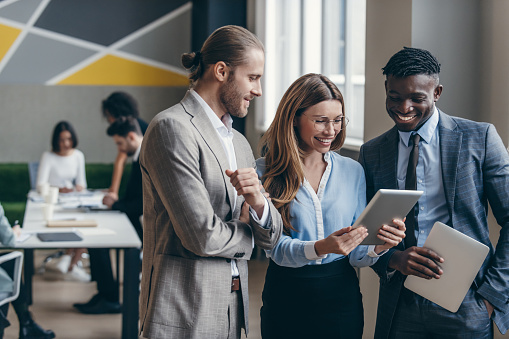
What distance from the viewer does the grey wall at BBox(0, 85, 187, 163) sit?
735 centimetres

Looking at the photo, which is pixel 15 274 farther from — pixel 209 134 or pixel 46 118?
pixel 46 118

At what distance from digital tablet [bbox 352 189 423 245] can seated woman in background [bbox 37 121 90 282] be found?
4.48 metres

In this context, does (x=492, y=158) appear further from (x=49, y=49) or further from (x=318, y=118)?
(x=49, y=49)

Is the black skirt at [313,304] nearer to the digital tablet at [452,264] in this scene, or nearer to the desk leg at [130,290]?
the digital tablet at [452,264]

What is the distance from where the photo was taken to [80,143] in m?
7.55

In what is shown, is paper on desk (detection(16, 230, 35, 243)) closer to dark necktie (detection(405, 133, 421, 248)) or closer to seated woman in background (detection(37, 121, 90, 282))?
seated woman in background (detection(37, 121, 90, 282))

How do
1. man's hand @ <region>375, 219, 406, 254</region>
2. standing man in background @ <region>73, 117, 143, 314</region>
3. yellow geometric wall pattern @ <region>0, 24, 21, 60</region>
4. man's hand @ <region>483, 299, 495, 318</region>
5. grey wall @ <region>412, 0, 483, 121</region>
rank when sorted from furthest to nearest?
1. yellow geometric wall pattern @ <region>0, 24, 21, 60</region>
2. standing man in background @ <region>73, 117, 143, 314</region>
3. grey wall @ <region>412, 0, 483, 121</region>
4. man's hand @ <region>483, 299, 495, 318</region>
5. man's hand @ <region>375, 219, 406, 254</region>

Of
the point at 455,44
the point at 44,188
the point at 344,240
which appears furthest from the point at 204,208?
the point at 44,188

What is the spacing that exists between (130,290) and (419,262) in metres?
2.19

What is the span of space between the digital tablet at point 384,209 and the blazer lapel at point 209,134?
0.42 meters

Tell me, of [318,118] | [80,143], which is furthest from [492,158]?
[80,143]

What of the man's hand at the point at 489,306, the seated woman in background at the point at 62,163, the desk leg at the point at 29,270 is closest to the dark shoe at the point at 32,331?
the desk leg at the point at 29,270

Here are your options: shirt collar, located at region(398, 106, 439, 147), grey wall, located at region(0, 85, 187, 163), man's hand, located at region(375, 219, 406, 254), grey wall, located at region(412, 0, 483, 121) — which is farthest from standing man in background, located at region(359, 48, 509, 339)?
grey wall, located at region(0, 85, 187, 163)

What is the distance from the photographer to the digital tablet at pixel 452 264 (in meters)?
1.88
